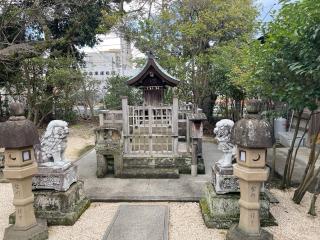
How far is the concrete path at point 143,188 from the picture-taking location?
6.30 meters

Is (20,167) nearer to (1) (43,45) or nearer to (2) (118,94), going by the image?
(1) (43,45)

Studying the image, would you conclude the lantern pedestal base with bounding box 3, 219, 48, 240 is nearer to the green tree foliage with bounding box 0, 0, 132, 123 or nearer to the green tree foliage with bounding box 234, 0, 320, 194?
the green tree foliage with bounding box 234, 0, 320, 194

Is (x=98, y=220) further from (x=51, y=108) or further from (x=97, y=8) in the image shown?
(x=97, y=8)

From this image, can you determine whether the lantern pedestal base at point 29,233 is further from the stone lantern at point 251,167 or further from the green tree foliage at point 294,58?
the green tree foliage at point 294,58

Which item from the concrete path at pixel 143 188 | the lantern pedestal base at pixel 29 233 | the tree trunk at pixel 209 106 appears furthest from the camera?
the tree trunk at pixel 209 106

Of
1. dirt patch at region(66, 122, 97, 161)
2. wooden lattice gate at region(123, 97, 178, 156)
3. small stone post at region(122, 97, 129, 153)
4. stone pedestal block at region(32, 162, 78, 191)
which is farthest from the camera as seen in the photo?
dirt patch at region(66, 122, 97, 161)

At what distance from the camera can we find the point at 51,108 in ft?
51.6

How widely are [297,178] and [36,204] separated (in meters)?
6.34

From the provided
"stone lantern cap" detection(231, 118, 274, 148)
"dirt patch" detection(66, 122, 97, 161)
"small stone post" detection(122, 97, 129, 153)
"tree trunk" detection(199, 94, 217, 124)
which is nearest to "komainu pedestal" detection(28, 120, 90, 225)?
"small stone post" detection(122, 97, 129, 153)

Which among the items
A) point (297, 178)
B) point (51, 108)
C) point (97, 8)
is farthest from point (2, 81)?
point (297, 178)

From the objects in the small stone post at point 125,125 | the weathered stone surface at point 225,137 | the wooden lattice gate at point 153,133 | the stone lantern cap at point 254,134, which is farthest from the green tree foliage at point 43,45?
the stone lantern cap at point 254,134

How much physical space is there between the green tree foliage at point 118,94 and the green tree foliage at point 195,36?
10.7ft

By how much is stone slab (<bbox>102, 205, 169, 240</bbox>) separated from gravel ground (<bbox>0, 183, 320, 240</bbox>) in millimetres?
138

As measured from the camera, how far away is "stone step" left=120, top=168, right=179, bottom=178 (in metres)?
7.81
